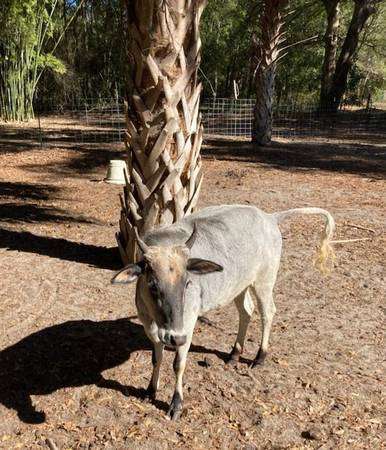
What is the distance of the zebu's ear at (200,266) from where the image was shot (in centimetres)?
293

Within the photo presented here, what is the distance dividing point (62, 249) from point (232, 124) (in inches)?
534

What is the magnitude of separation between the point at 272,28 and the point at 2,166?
7896 mm

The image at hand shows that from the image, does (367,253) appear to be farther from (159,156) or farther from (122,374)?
(122,374)

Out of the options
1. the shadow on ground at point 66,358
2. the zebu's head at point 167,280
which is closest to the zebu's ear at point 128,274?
the zebu's head at point 167,280

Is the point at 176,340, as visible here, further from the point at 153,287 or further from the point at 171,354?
the point at 171,354

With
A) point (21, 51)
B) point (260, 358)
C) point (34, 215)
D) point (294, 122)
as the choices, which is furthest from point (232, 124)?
point (260, 358)

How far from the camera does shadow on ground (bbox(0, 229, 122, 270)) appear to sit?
597 cm

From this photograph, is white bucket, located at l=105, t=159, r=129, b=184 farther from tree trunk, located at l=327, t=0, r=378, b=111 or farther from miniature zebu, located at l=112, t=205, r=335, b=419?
tree trunk, located at l=327, t=0, r=378, b=111

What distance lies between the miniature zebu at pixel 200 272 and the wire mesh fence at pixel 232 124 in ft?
40.1

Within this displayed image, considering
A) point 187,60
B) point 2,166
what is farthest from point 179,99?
point 2,166

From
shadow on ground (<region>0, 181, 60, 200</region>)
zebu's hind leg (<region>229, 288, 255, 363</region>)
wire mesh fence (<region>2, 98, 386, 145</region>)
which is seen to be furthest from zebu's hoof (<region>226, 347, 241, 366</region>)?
wire mesh fence (<region>2, 98, 386, 145</region>)

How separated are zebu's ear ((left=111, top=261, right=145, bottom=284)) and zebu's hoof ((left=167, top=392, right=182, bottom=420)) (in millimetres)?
1033

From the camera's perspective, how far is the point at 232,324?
4664 mm

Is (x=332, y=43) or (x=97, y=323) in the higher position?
(x=332, y=43)
